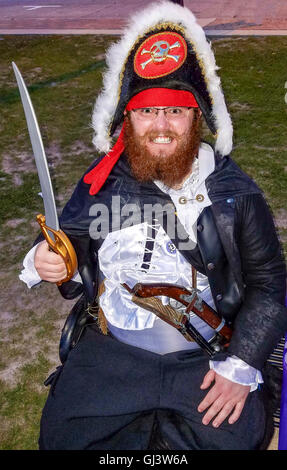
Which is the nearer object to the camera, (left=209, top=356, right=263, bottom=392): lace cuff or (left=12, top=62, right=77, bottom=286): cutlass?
(left=12, top=62, right=77, bottom=286): cutlass

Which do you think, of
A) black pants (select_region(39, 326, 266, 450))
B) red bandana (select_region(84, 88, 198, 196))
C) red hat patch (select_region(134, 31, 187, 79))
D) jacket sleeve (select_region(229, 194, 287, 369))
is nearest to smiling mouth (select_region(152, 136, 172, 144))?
red bandana (select_region(84, 88, 198, 196))

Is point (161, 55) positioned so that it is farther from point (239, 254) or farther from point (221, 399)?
point (221, 399)

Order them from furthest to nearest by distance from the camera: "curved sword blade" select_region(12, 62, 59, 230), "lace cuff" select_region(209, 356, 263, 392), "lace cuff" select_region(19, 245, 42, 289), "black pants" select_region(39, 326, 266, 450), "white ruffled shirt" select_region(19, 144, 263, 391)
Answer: "lace cuff" select_region(19, 245, 42, 289)
"white ruffled shirt" select_region(19, 144, 263, 391)
"lace cuff" select_region(209, 356, 263, 392)
"black pants" select_region(39, 326, 266, 450)
"curved sword blade" select_region(12, 62, 59, 230)

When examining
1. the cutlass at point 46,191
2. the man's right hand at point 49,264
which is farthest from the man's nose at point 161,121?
the man's right hand at point 49,264

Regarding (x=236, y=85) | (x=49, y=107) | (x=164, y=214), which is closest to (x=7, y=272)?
(x=164, y=214)

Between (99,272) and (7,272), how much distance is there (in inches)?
78.8

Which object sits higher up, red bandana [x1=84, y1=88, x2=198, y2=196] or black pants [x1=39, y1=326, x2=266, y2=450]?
red bandana [x1=84, y1=88, x2=198, y2=196]

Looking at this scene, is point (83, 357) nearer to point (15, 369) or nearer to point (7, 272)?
point (15, 369)

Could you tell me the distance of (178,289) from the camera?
2141 mm

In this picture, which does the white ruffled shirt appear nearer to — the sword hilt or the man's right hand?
the man's right hand

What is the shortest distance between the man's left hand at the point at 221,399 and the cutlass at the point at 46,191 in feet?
2.64

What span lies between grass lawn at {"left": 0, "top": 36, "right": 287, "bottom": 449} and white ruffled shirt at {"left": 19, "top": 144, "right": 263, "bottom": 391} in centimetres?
117

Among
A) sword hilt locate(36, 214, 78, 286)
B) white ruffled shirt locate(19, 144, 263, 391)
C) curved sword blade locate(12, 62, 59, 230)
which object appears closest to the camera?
curved sword blade locate(12, 62, 59, 230)

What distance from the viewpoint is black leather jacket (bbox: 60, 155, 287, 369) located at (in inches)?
83.5
